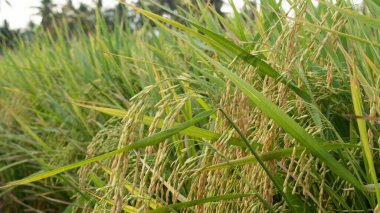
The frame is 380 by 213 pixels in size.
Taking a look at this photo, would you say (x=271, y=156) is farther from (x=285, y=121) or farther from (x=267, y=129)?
(x=267, y=129)

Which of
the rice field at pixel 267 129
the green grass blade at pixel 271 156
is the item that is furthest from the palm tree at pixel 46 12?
the green grass blade at pixel 271 156

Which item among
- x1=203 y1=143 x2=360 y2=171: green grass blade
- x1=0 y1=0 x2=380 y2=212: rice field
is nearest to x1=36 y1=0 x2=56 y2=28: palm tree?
x1=0 y1=0 x2=380 y2=212: rice field

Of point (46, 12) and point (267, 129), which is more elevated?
point (46, 12)

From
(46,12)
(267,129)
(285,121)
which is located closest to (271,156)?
(285,121)

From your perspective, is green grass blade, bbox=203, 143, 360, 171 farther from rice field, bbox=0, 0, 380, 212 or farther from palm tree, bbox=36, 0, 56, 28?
palm tree, bbox=36, 0, 56, 28

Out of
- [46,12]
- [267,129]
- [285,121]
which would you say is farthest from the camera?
[46,12]

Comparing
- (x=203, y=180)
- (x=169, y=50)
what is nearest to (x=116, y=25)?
(x=169, y=50)

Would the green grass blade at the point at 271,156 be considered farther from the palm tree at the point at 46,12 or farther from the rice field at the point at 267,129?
the palm tree at the point at 46,12

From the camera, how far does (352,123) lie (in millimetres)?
1428

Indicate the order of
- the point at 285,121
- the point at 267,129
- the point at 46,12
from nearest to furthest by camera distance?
the point at 285,121, the point at 267,129, the point at 46,12

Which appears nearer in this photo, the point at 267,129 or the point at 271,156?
the point at 271,156

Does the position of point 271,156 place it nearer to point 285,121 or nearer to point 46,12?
point 285,121

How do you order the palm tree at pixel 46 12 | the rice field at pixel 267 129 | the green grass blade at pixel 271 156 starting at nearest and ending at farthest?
the rice field at pixel 267 129, the green grass blade at pixel 271 156, the palm tree at pixel 46 12

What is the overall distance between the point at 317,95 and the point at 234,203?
33cm
